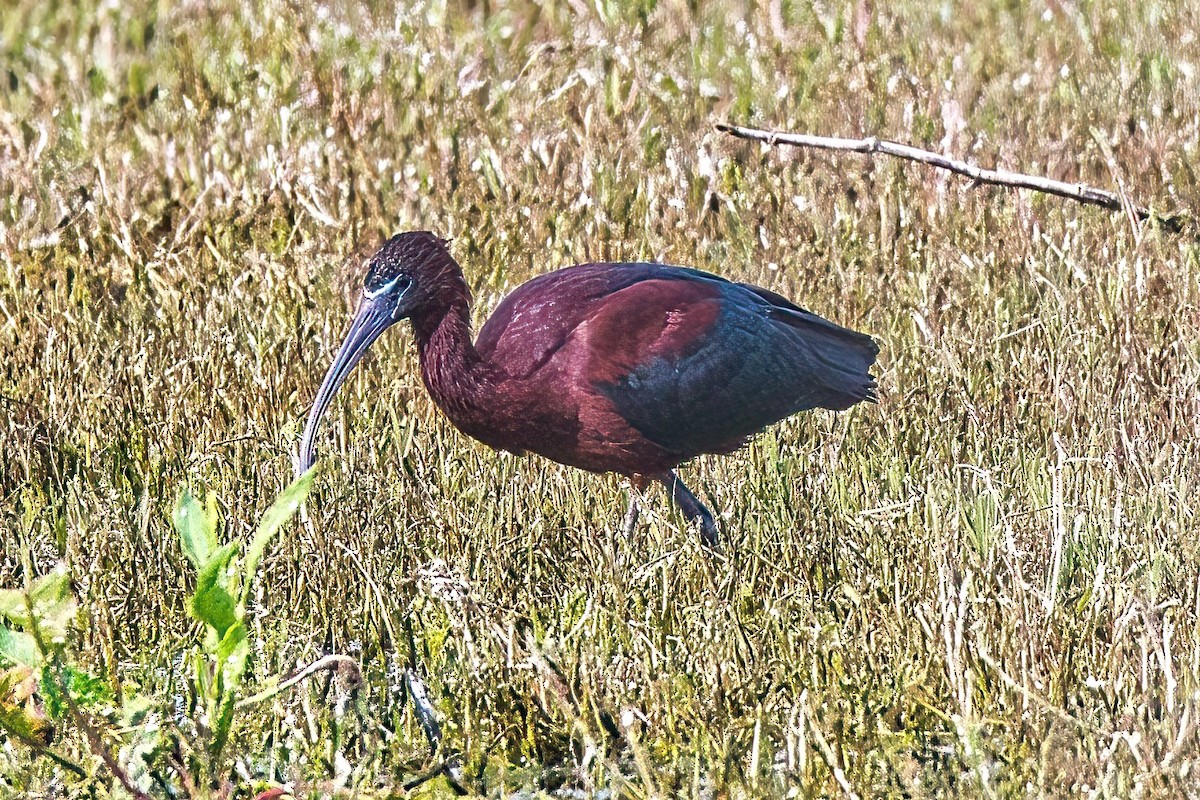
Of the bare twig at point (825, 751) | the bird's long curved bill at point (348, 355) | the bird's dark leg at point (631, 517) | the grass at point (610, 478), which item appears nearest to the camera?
the bare twig at point (825, 751)

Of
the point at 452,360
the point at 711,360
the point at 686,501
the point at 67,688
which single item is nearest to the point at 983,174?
the point at 711,360

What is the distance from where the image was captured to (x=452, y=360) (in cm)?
423

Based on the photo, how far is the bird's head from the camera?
420 cm

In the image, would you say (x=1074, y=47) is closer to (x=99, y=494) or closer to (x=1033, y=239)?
(x=1033, y=239)

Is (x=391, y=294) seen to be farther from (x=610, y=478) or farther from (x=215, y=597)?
(x=215, y=597)

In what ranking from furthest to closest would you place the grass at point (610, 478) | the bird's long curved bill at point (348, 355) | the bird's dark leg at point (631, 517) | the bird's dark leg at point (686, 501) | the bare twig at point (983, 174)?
the bare twig at point (983, 174), the bird's dark leg at point (686, 501), the bird's long curved bill at point (348, 355), the bird's dark leg at point (631, 517), the grass at point (610, 478)

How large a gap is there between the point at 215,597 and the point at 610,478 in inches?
77.5

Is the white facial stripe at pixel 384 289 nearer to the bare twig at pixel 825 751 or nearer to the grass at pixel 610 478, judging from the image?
the grass at pixel 610 478

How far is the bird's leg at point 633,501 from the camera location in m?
4.09

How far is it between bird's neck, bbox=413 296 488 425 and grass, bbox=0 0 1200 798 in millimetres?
206

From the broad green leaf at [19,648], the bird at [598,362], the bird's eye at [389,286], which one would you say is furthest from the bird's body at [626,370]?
the broad green leaf at [19,648]

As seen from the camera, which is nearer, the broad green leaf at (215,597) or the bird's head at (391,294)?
the broad green leaf at (215,597)

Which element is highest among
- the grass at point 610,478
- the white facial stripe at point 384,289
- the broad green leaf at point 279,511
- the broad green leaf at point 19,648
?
the broad green leaf at point 279,511

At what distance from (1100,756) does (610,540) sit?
4.02 ft
